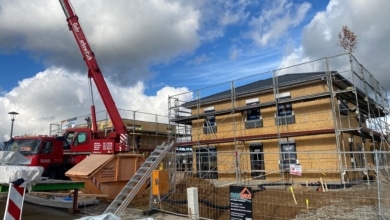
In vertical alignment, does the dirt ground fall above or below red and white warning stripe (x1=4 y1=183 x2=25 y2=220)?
below

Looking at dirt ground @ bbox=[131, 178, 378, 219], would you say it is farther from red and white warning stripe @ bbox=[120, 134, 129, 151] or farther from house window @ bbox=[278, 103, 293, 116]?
house window @ bbox=[278, 103, 293, 116]

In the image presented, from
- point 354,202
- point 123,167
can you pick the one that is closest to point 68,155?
point 123,167

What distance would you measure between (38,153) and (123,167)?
200 inches

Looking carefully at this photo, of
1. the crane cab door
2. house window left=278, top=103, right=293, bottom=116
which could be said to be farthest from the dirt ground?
house window left=278, top=103, right=293, bottom=116

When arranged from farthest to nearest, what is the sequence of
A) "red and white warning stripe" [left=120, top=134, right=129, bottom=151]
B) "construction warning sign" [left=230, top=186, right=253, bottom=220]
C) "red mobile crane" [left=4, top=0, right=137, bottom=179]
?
"red and white warning stripe" [left=120, top=134, right=129, bottom=151] → "red mobile crane" [left=4, top=0, right=137, bottom=179] → "construction warning sign" [left=230, top=186, right=253, bottom=220]

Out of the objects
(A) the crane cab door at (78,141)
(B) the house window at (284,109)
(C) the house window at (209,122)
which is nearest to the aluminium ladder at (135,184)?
(A) the crane cab door at (78,141)

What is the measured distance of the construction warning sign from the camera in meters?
7.41

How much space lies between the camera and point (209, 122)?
23844mm

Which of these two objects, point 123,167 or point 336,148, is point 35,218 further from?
point 336,148

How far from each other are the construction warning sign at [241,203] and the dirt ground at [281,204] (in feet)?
6.32

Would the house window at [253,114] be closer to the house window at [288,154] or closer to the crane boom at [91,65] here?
the house window at [288,154]

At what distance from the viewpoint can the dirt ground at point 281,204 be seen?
929 cm

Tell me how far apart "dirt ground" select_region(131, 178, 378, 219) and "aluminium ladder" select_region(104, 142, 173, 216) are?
1.13 metres

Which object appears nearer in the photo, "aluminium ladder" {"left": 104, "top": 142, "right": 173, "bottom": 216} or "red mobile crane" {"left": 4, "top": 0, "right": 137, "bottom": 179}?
"aluminium ladder" {"left": 104, "top": 142, "right": 173, "bottom": 216}
